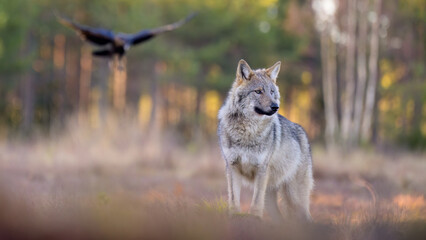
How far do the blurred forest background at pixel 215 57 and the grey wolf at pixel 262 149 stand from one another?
13291mm

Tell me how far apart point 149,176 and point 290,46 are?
1788 centimetres

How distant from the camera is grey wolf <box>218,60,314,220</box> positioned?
5555mm

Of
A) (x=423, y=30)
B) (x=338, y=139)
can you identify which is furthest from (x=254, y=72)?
(x=423, y=30)

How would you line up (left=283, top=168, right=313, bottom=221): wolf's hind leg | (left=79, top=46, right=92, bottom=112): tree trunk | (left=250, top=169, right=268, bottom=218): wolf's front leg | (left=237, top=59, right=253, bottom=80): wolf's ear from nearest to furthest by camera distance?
(left=250, top=169, right=268, bottom=218): wolf's front leg → (left=237, top=59, right=253, bottom=80): wolf's ear → (left=283, top=168, right=313, bottom=221): wolf's hind leg → (left=79, top=46, right=92, bottom=112): tree trunk

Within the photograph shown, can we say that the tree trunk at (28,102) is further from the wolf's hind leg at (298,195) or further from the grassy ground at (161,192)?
the wolf's hind leg at (298,195)

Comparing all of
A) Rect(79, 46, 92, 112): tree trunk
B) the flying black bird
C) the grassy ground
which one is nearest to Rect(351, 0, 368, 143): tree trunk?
the grassy ground

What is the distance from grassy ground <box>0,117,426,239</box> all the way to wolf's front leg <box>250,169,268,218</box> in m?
0.33

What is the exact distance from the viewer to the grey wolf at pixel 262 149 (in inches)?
219

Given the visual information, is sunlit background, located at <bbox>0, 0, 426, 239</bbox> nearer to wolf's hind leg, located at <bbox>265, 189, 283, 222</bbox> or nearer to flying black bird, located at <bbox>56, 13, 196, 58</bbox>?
flying black bird, located at <bbox>56, 13, 196, 58</bbox>

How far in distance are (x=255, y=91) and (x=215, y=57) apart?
839 inches

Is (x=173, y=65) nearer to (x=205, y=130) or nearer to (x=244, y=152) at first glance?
(x=205, y=130)

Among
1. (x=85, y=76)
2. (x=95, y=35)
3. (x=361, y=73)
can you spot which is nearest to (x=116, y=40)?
(x=95, y=35)

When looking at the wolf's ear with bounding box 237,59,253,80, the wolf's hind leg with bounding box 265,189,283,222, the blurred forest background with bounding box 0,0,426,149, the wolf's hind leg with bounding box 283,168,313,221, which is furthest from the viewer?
the blurred forest background with bounding box 0,0,426,149

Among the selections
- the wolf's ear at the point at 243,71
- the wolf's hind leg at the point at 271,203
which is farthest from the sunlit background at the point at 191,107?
the wolf's ear at the point at 243,71
